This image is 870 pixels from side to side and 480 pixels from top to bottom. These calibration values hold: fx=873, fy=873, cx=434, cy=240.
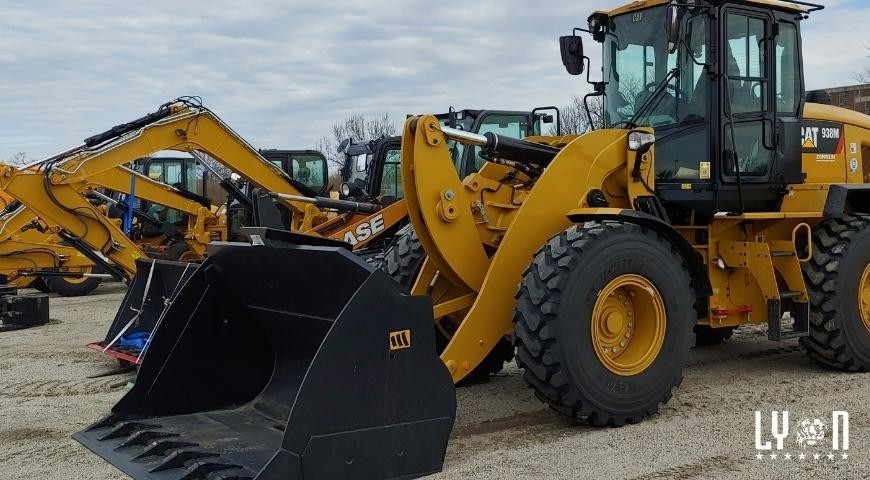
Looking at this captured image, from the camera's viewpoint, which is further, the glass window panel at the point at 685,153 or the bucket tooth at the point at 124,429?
the glass window panel at the point at 685,153

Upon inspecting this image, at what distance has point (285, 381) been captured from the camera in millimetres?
5004

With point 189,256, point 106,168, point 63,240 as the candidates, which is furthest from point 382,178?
point 63,240

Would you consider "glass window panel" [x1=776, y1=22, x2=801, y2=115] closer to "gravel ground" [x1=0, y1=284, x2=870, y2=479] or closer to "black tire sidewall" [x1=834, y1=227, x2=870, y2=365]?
"black tire sidewall" [x1=834, y1=227, x2=870, y2=365]

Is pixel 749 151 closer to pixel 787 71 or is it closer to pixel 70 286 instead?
pixel 787 71

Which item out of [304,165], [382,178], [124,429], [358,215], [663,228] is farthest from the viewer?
[304,165]

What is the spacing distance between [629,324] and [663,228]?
2.17 ft

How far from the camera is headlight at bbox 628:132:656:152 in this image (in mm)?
5797

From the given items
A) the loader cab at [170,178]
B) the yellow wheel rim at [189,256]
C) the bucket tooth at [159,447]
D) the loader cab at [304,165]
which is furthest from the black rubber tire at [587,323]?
the loader cab at [170,178]

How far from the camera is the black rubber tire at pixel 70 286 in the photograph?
15188 mm

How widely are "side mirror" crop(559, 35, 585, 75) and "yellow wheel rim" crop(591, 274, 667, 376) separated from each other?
2307 mm

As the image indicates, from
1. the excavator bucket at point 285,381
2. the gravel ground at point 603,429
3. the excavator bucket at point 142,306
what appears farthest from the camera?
the excavator bucket at point 142,306

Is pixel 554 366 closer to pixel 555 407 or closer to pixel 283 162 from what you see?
pixel 555 407

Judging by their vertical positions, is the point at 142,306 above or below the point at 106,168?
below

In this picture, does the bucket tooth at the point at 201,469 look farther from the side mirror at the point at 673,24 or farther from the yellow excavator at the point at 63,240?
the yellow excavator at the point at 63,240
